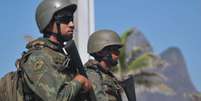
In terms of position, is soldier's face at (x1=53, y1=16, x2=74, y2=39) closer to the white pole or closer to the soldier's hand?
the soldier's hand

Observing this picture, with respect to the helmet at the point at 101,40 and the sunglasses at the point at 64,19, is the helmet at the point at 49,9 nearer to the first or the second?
the sunglasses at the point at 64,19

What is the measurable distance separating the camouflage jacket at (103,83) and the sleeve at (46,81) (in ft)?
3.26

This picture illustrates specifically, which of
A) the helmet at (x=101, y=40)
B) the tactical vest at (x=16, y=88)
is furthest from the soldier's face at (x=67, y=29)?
the helmet at (x=101, y=40)

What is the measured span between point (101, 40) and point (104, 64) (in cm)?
26

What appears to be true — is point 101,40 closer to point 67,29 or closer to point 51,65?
point 67,29

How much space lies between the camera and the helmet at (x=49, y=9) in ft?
11.3

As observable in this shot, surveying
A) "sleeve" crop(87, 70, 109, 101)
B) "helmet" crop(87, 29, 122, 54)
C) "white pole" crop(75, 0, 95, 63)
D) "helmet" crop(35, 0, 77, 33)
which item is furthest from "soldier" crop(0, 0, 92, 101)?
"white pole" crop(75, 0, 95, 63)

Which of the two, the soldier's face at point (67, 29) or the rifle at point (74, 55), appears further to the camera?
the soldier's face at point (67, 29)

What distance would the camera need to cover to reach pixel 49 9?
3502 millimetres

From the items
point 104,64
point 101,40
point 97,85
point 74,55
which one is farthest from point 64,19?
point 101,40

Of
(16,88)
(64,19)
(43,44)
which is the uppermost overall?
(64,19)

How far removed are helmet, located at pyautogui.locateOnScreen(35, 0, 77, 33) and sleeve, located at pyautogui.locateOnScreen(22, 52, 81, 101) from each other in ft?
0.88

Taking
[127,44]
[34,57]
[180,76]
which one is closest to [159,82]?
[127,44]

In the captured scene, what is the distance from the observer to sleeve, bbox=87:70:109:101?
4164 millimetres
